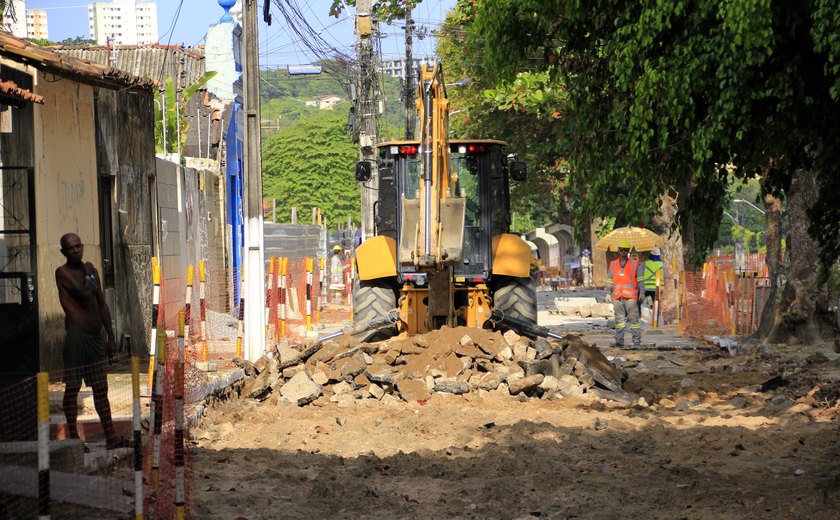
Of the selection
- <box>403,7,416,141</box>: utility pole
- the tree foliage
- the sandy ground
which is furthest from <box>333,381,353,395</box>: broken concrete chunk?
<box>403,7,416,141</box>: utility pole

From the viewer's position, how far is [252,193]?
16234mm

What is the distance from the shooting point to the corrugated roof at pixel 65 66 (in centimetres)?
1216

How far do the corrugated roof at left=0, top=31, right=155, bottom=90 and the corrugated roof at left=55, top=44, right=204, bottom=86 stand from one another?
25.3 metres

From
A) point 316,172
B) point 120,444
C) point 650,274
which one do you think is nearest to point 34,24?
point 316,172

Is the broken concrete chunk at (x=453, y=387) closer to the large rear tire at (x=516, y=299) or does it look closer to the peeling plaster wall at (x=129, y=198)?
the large rear tire at (x=516, y=299)

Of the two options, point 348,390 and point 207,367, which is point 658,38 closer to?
point 348,390

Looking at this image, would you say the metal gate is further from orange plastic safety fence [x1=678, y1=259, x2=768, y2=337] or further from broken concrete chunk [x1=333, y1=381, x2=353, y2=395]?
orange plastic safety fence [x1=678, y1=259, x2=768, y2=337]

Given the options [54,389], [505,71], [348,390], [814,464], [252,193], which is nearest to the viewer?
[814,464]

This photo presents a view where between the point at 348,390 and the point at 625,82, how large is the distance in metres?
6.09

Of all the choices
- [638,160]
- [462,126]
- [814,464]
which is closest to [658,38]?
[638,160]

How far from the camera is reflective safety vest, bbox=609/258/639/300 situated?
20.6m

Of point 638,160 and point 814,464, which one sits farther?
point 638,160

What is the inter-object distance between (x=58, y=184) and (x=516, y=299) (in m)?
6.58

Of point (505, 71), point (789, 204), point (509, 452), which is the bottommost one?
point (509, 452)
